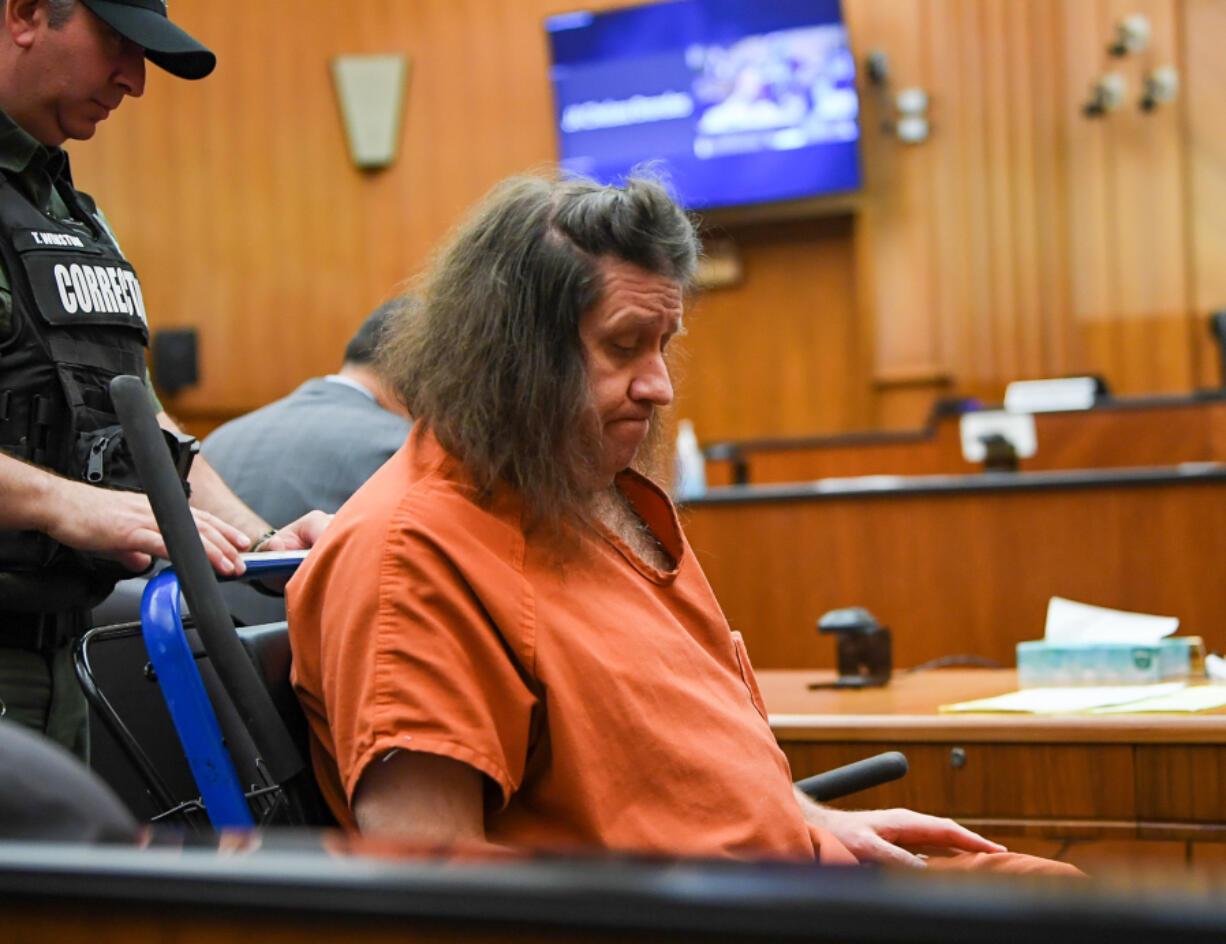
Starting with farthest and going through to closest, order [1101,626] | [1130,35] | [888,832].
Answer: [1130,35], [1101,626], [888,832]

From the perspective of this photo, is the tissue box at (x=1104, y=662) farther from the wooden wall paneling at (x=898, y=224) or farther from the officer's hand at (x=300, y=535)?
the wooden wall paneling at (x=898, y=224)

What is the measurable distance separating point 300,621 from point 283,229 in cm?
725

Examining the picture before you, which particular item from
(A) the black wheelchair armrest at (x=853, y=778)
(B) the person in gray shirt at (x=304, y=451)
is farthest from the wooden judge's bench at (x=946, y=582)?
(B) the person in gray shirt at (x=304, y=451)

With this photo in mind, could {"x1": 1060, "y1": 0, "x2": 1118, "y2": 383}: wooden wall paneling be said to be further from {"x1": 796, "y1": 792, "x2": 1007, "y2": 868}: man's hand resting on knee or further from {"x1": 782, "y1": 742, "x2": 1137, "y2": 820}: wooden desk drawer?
{"x1": 796, "y1": 792, "x2": 1007, "y2": 868}: man's hand resting on knee

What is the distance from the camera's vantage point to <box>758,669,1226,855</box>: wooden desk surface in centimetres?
182

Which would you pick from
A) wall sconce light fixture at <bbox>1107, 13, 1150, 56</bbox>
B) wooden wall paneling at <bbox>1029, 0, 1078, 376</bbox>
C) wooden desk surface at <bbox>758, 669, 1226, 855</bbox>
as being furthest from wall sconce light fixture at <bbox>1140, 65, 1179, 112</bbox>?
wooden desk surface at <bbox>758, 669, 1226, 855</bbox>

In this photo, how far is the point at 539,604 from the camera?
1254 millimetres

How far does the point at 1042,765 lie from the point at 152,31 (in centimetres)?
146

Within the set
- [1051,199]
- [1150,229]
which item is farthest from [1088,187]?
[1150,229]

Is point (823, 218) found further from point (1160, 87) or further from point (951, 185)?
point (1160, 87)

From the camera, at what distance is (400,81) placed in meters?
8.17

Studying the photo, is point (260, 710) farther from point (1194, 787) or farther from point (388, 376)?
point (1194, 787)

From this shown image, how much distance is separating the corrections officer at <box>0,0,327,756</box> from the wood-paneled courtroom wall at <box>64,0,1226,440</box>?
19.7ft

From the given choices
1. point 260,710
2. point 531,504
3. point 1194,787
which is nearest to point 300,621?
point 260,710
